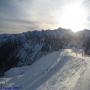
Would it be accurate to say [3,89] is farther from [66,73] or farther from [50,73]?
[66,73]

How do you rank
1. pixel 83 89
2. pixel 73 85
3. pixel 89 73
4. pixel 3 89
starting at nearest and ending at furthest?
pixel 83 89 → pixel 73 85 → pixel 89 73 → pixel 3 89

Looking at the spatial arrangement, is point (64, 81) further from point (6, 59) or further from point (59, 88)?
point (6, 59)

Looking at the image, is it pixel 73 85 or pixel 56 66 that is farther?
pixel 56 66

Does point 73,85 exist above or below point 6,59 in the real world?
above

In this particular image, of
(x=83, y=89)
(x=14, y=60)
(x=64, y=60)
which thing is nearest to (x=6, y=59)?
(x=14, y=60)

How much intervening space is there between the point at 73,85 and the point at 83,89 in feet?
4.41

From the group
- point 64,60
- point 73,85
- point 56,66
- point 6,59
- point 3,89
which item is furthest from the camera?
point 6,59

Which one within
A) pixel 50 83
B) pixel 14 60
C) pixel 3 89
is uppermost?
pixel 50 83

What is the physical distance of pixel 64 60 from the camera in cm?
2745

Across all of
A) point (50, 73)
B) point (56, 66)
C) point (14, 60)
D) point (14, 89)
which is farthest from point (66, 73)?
point (14, 60)

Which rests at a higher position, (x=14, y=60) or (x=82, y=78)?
(x=82, y=78)

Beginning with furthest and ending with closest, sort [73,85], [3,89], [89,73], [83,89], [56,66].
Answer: [56,66] → [3,89] → [89,73] → [73,85] → [83,89]

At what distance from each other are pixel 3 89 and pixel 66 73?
7150 millimetres

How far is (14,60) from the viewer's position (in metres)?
196
